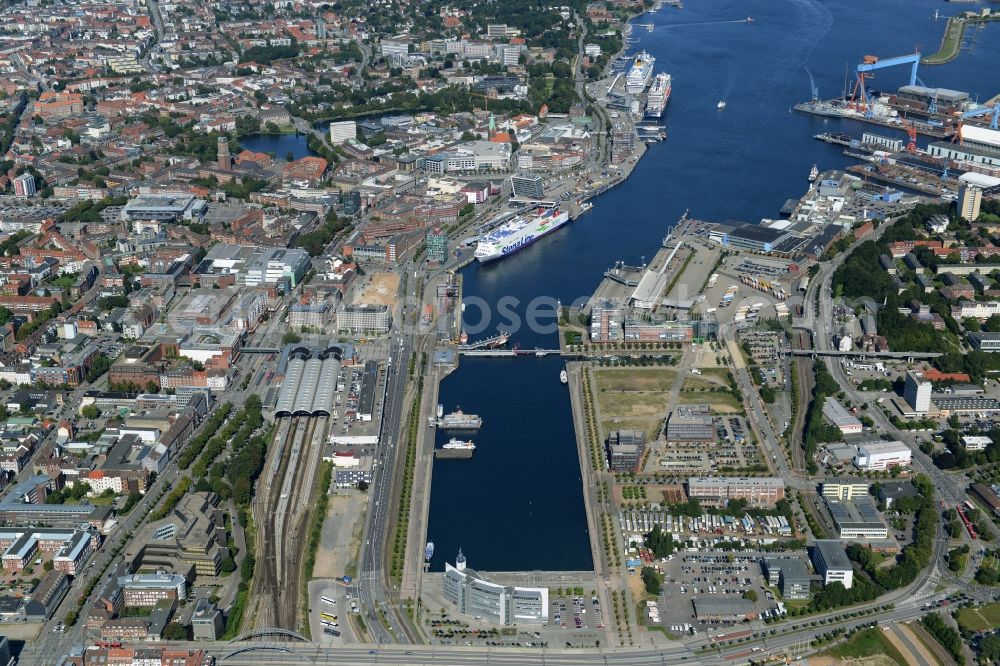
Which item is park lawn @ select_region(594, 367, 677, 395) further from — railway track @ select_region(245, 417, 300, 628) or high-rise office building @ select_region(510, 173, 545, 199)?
high-rise office building @ select_region(510, 173, 545, 199)

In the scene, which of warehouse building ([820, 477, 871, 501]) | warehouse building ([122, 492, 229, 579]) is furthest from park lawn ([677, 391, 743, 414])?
warehouse building ([122, 492, 229, 579])

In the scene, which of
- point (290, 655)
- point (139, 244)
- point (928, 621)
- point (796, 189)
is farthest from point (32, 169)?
point (928, 621)

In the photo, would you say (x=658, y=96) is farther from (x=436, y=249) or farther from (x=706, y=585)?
(x=706, y=585)

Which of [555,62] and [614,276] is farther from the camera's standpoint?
[555,62]

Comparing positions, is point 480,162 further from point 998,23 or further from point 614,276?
point 998,23

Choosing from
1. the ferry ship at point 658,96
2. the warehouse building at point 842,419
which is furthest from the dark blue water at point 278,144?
the warehouse building at point 842,419

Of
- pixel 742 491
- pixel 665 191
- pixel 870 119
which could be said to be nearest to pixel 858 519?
pixel 742 491
